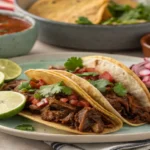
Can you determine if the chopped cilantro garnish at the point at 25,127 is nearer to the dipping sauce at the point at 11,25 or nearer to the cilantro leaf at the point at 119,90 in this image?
the cilantro leaf at the point at 119,90

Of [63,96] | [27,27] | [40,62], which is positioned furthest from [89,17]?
[63,96]

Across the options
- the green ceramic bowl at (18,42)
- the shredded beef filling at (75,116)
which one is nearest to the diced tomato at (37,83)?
the shredded beef filling at (75,116)

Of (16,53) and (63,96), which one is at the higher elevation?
(63,96)

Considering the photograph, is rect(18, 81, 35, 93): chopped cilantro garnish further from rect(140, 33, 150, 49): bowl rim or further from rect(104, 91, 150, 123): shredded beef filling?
rect(140, 33, 150, 49): bowl rim

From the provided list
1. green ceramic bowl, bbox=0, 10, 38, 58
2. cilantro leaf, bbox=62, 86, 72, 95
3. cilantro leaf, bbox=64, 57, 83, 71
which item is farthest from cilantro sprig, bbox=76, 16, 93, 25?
cilantro leaf, bbox=62, 86, 72, 95

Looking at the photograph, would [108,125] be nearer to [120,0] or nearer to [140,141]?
[140,141]
